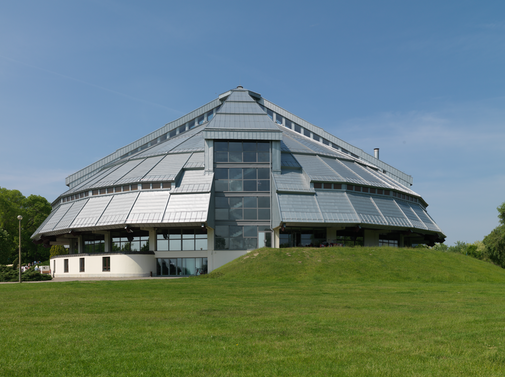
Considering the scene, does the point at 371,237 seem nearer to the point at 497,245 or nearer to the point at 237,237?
the point at 237,237

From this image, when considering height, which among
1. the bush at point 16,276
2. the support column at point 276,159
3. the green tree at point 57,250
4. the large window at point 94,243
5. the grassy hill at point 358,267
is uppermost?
the support column at point 276,159

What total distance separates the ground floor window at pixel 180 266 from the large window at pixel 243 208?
531cm

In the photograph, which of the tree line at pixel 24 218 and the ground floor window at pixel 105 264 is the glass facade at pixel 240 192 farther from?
the tree line at pixel 24 218

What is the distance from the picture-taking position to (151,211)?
4650 centimetres

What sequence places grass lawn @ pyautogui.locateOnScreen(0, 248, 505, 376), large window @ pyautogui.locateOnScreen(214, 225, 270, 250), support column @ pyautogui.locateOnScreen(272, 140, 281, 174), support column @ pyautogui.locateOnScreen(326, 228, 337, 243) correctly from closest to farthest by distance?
grass lawn @ pyautogui.locateOnScreen(0, 248, 505, 376) < large window @ pyautogui.locateOnScreen(214, 225, 270, 250) < support column @ pyautogui.locateOnScreen(326, 228, 337, 243) < support column @ pyautogui.locateOnScreen(272, 140, 281, 174)

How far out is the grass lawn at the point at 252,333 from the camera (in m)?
8.41

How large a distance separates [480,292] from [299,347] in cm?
1725

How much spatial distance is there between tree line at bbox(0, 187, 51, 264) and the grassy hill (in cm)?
7463

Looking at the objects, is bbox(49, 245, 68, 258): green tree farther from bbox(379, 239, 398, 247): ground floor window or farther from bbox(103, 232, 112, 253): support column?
bbox(379, 239, 398, 247): ground floor window

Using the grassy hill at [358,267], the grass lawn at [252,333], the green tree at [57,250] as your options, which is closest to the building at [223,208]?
the grassy hill at [358,267]

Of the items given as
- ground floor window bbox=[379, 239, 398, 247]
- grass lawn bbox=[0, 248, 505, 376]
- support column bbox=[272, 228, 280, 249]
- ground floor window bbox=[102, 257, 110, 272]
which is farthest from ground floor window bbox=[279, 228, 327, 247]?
grass lawn bbox=[0, 248, 505, 376]

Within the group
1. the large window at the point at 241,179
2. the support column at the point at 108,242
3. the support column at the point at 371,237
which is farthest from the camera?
the support column at the point at 371,237

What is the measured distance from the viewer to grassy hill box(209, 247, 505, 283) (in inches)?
1325

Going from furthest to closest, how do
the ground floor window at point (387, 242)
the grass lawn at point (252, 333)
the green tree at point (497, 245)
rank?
the green tree at point (497, 245), the ground floor window at point (387, 242), the grass lawn at point (252, 333)
